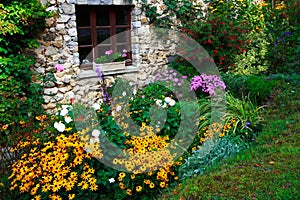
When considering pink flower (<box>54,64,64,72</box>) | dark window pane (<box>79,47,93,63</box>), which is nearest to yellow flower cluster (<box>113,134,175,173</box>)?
pink flower (<box>54,64,64,72</box>)

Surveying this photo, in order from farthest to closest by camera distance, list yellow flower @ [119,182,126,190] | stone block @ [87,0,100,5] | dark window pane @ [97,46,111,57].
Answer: dark window pane @ [97,46,111,57] → stone block @ [87,0,100,5] → yellow flower @ [119,182,126,190]

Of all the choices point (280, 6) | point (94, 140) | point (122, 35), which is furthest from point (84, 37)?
point (280, 6)

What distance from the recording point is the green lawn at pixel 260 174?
112 inches

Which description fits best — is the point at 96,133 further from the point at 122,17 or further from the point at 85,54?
the point at 122,17

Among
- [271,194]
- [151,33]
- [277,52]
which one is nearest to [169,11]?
[151,33]

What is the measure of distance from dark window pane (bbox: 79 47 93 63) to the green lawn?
350 cm

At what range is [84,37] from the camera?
5902 mm

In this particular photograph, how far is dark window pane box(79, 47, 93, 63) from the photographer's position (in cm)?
593

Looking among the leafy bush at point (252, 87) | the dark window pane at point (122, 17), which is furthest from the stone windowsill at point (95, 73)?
the leafy bush at point (252, 87)

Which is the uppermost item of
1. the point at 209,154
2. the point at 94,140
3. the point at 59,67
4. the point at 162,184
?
the point at 59,67

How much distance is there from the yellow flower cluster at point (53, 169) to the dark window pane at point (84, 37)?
121 inches

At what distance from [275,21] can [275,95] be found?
4.05 meters

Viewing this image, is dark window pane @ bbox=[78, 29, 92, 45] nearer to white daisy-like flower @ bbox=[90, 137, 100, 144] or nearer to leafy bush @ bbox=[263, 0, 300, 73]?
white daisy-like flower @ bbox=[90, 137, 100, 144]

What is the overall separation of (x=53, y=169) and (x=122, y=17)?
162 inches
